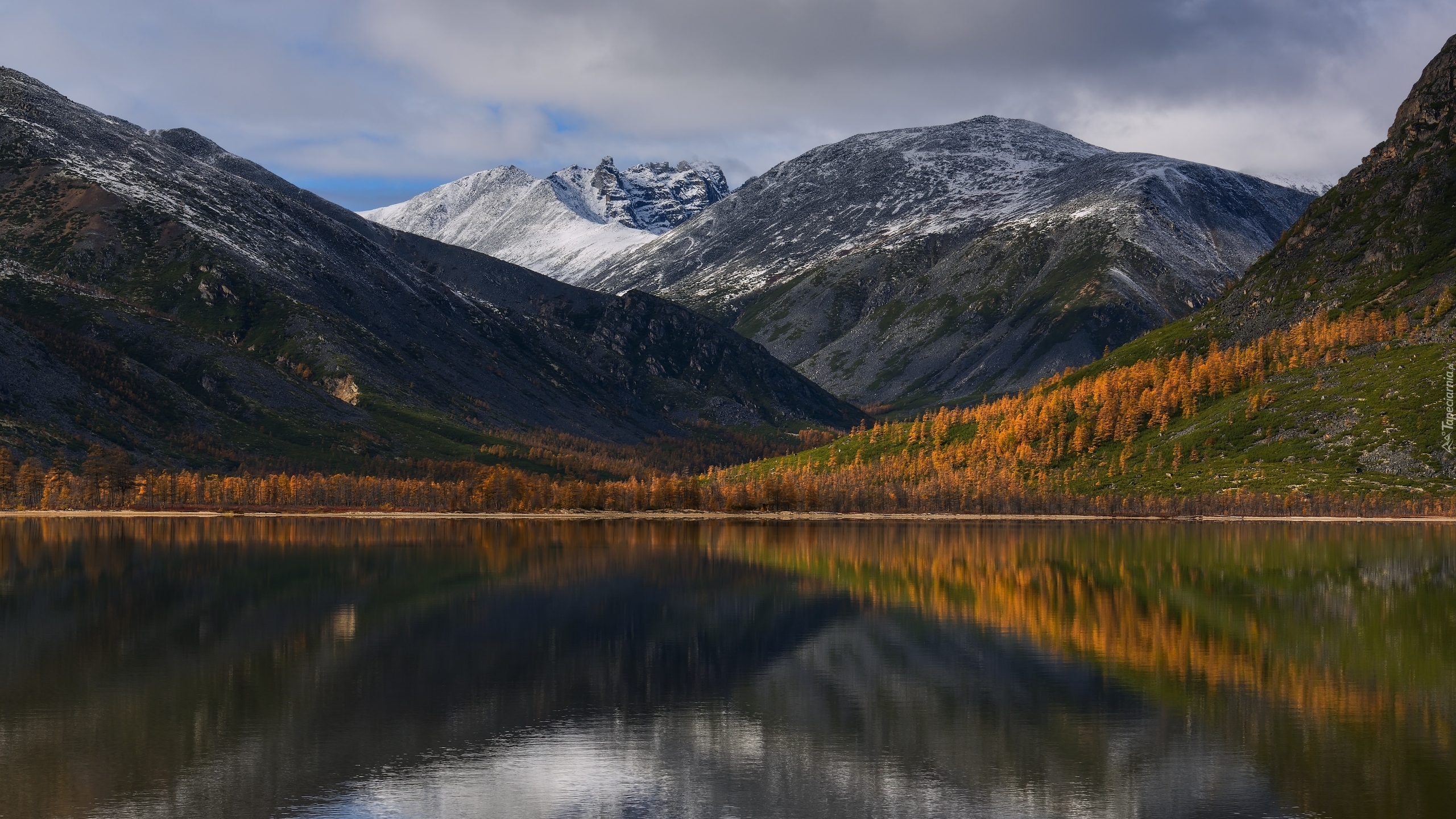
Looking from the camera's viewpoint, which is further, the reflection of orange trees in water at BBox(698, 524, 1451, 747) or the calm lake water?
the reflection of orange trees in water at BBox(698, 524, 1451, 747)

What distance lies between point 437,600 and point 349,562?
45.0 meters

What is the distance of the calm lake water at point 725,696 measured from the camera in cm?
5125

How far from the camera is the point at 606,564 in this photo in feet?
514

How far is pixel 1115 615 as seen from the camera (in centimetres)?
10375

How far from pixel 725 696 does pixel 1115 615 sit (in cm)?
4523

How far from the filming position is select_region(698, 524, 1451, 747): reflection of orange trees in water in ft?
234

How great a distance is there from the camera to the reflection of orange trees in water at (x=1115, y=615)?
71.2m

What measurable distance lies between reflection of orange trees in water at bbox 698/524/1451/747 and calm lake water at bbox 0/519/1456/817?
1.75ft

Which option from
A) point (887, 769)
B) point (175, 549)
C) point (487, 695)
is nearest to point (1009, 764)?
point (887, 769)

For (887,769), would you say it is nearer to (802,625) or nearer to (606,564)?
(802,625)

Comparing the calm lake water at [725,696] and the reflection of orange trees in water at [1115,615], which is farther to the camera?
the reflection of orange trees in water at [1115,615]

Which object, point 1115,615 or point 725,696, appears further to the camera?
point 1115,615

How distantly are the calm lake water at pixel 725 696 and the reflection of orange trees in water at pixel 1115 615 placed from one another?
53 centimetres

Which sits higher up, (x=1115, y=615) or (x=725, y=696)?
(x=1115, y=615)
